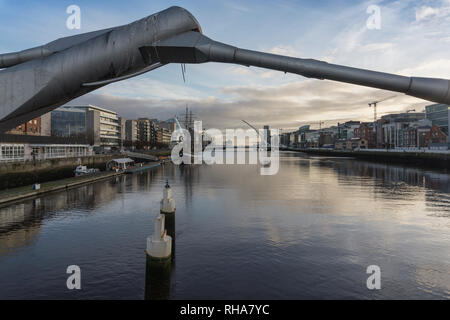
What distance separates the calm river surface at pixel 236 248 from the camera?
13367mm

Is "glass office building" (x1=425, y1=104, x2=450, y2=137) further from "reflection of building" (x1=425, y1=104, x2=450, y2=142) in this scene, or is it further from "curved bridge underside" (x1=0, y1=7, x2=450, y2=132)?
"curved bridge underside" (x1=0, y1=7, x2=450, y2=132)

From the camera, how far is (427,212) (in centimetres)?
3069

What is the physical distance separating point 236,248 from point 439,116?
213 m

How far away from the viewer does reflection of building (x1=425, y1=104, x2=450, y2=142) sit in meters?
172

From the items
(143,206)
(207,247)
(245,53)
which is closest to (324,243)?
(207,247)

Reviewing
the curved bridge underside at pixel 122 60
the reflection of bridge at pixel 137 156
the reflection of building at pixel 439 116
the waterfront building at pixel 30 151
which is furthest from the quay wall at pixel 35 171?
the reflection of building at pixel 439 116

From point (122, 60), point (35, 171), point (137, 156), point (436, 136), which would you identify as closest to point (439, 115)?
point (436, 136)

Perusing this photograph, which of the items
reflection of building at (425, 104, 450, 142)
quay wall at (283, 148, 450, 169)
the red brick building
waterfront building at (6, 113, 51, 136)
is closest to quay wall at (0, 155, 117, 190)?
waterfront building at (6, 113, 51, 136)

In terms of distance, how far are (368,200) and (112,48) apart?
37.9 metres

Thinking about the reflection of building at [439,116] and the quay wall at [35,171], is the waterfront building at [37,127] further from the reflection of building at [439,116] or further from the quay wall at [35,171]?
the reflection of building at [439,116]

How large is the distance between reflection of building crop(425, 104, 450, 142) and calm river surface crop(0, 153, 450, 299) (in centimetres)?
17271

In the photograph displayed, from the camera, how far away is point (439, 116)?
182 m

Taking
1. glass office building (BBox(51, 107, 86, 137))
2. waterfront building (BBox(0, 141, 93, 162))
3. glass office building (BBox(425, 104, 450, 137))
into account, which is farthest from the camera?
glass office building (BBox(51, 107, 86, 137))
